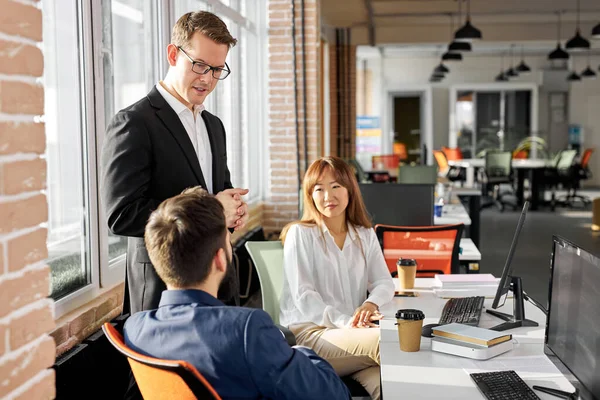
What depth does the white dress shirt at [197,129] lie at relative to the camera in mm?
2658

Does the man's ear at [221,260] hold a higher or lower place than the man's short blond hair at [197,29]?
lower

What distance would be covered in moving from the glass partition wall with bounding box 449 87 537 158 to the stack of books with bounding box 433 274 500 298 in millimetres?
17033

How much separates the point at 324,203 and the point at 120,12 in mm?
1554

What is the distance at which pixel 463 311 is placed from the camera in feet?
9.37

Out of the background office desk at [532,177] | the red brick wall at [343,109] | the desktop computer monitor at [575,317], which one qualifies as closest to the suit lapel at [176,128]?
the desktop computer monitor at [575,317]

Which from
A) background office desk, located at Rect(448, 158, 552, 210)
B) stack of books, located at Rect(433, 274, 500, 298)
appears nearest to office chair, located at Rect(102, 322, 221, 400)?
stack of books, located at Rect(433, 274, 500, 298)

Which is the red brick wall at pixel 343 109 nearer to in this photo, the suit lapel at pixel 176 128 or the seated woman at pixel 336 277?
the seated woman at pixel 336 277

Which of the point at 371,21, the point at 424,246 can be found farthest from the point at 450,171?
the point at 424,246

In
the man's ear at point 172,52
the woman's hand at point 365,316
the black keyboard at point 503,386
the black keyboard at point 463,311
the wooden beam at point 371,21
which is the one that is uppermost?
the wooden beam at point 371,21

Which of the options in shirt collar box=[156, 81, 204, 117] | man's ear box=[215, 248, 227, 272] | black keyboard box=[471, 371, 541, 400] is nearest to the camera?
Answer: man's ear box=[215, 248, 227, 272]

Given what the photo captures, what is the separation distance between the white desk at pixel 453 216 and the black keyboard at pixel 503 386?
3440 mm

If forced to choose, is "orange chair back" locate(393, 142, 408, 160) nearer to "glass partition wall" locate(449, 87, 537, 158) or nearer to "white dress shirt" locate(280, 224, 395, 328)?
"glass partition wall" locate(449, 87, 537, 158)

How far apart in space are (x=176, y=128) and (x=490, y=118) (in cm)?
1891

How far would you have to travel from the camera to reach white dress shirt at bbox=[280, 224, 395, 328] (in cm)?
311
